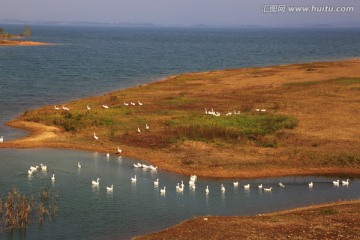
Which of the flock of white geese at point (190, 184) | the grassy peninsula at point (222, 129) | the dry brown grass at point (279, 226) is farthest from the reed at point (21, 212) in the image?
the grassy peninsula at point (222, 129)

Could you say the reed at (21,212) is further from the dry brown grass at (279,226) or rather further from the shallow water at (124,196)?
the dry brown grass at (279,226)

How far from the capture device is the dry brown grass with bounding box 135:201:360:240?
1037 inches

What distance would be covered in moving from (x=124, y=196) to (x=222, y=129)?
1577 cm

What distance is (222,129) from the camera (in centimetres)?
4741

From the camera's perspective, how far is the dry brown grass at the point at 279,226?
2633 centimetres

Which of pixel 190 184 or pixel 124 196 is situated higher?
pixel 190 184

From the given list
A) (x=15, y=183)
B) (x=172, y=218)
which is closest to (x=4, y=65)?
(x=15, y=183)

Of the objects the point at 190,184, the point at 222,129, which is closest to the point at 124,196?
the point at 190,184

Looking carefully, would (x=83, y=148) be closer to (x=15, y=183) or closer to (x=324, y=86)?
(x=15, y=183)

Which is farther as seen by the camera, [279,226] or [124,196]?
[124,196]


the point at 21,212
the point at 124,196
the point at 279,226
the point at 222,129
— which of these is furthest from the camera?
the point at 222,129

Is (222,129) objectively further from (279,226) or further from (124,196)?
(279,226)

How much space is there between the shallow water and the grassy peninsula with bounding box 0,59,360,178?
2.16 meters

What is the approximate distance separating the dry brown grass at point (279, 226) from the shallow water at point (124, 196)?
1.64 meters
